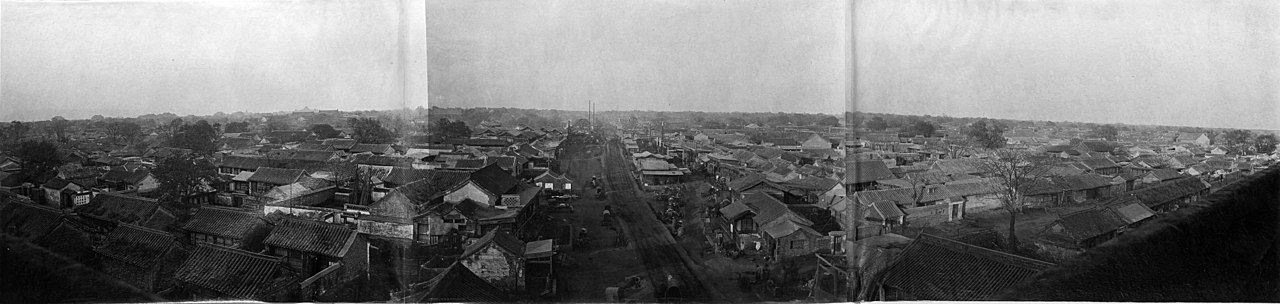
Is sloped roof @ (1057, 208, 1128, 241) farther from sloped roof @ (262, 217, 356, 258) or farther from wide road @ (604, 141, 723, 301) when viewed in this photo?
sloped roof @ (262, 217, 356, 258)

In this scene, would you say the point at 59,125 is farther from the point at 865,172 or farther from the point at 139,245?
the point at 865,172

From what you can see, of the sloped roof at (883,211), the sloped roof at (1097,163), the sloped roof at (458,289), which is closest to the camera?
the sloped roof at (458,289)

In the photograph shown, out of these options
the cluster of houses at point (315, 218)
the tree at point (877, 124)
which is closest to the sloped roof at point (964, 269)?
the tree at point (877, 124)

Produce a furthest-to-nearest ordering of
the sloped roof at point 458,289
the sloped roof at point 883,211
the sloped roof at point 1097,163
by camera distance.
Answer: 1. the sloped roof at point 1097,163
2. the sloped roof at point 883,211
3. the sloped roof at point 458,289

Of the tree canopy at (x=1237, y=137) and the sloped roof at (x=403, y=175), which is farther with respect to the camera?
the tree canopy at (x=1237, y=137)

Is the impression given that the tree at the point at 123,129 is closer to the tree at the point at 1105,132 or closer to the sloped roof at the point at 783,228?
the sloped roof at the point at 783,228

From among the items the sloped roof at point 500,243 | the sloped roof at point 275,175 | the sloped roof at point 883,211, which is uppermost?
the sloped roof at point 275,175

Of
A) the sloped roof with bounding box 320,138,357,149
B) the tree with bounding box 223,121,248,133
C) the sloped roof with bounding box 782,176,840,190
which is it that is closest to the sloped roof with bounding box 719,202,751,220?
the sloped roof with bounding box 782,176,840,190
